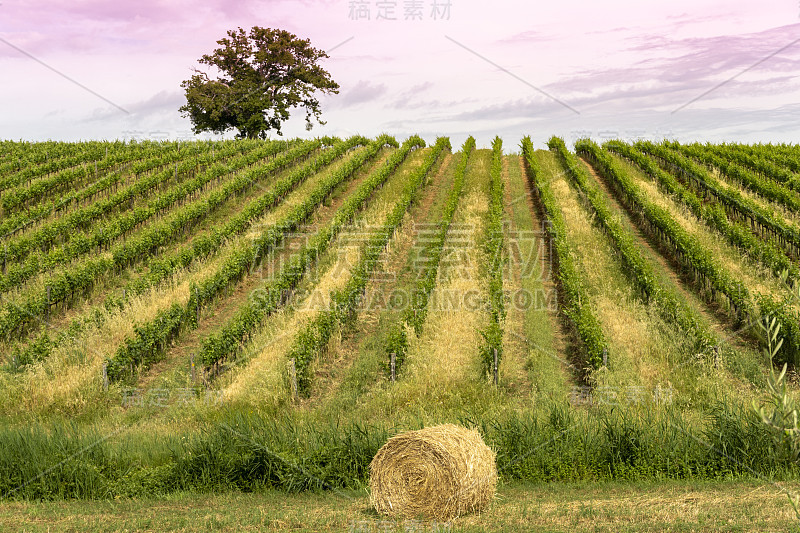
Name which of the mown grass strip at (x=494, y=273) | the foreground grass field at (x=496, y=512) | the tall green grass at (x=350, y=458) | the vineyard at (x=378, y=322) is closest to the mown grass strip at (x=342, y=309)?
the vineyard at (x=378, y=322)

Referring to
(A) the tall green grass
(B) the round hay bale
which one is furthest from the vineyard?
(B) the round hay bale

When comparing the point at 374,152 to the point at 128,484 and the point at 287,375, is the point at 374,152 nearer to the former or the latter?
the point at 287,375

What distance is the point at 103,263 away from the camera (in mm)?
28438

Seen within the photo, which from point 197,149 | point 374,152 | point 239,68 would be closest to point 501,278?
point 374,152

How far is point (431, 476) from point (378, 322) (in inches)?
543

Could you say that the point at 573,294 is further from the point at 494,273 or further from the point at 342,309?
the point at 342,309

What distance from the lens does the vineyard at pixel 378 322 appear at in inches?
522

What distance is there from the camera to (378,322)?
24672mm

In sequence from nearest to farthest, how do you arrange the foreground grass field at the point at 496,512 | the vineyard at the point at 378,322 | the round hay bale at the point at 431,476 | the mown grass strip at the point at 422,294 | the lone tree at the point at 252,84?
the foreground grass field at the point at 496,512 < the round hay bale at the point at 431,476 < the vineyard at the point at 378,322 < the mown grass strip at the point at 422,294 < the lone tree at the point at 252,84

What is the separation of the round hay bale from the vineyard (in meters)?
1.68

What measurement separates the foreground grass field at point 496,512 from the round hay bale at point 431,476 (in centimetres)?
22

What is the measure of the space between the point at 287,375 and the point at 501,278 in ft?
34.6

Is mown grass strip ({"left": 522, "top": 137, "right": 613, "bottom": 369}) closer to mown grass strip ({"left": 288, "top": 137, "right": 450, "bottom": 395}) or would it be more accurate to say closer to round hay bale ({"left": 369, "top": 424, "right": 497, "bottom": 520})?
mown grass strip ({"left": 288, "top": 137, "right": 450, "bottom": 395})

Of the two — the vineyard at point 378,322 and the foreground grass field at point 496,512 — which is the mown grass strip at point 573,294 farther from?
the foreground grass field at point 496,512
